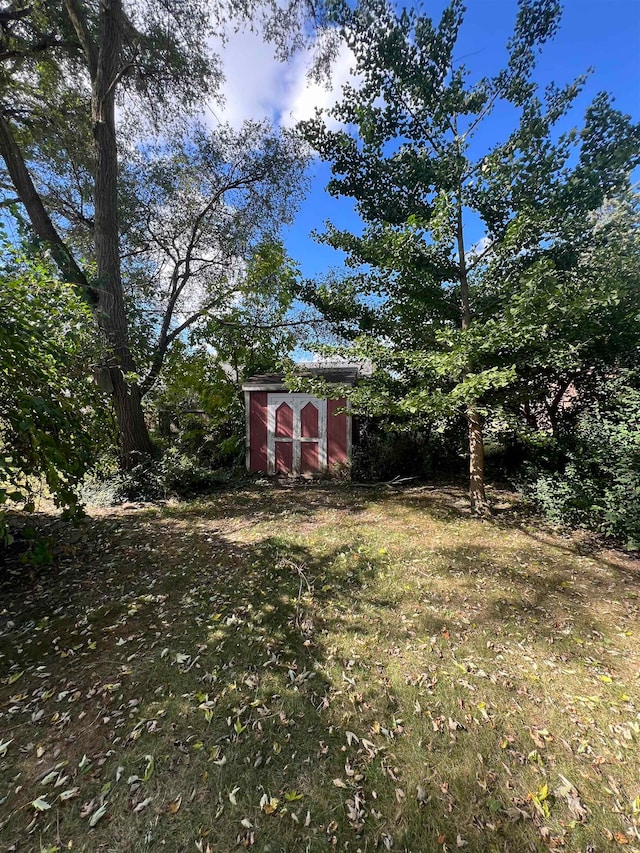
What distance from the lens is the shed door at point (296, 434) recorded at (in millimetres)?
8328

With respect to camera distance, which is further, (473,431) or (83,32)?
(83,32)

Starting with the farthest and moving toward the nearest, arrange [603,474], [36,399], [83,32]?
[83,32] → [603,474] → [36,399]

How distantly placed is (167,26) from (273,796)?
11520 mm

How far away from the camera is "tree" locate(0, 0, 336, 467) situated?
6.26 m

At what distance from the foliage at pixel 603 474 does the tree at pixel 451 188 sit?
1.15 m

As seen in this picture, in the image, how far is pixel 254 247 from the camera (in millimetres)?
9133

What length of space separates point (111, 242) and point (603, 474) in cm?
962

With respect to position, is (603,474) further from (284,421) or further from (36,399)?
(36,399)

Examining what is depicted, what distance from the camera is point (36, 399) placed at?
9.53 ft

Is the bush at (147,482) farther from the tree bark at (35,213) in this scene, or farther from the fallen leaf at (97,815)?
the fallen leaf at (97,815)

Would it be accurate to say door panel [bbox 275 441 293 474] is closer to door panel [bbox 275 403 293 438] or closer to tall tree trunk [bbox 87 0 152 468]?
door panel [bbox 275 403 293 438]

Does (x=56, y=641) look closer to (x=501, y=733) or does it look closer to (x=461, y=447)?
(x=501, y=733)

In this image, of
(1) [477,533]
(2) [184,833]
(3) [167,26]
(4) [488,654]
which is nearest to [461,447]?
(1) [477,533]

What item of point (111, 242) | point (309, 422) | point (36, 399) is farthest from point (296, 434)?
point (36, 399)
